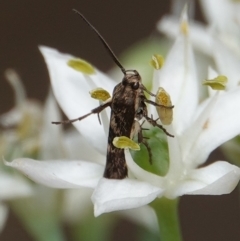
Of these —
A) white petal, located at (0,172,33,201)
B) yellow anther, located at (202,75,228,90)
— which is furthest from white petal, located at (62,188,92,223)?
yellow anther, located at (202,75,228,90)

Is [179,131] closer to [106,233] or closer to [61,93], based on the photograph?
[61,93]

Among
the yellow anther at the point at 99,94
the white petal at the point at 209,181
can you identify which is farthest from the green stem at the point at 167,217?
the yellow anther at the point at 99,94

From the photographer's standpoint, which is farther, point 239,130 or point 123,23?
point 123,23

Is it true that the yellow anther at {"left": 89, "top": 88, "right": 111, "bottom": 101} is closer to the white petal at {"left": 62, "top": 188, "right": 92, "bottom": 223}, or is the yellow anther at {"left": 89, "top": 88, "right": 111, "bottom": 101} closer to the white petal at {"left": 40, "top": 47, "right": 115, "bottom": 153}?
the white petal at {"left": 40, "top": 47, "right": 115, "bottom": 153}

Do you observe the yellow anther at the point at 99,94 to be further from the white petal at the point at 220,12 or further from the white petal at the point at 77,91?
the white petal at the point at 220,12

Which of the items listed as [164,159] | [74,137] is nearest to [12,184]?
[74,137]

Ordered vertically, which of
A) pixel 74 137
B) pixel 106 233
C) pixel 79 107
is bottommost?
pixel 106 233

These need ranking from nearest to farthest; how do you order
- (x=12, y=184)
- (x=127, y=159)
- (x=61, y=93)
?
Answer: (x=127, y=159), (x=61, y=93), (x=12, y=184)

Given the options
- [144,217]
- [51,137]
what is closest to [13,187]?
[51,137]

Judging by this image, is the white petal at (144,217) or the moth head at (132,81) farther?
the white petal at (144,217)
